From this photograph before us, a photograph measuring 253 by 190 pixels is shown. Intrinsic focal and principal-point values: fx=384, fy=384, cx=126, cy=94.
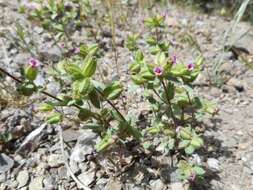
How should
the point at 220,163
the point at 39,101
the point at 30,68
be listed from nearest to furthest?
the point at 30,68, the point at 220,163, the point at 39,101

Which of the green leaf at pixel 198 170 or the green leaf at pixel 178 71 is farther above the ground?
the green leaf at pixel 178 71

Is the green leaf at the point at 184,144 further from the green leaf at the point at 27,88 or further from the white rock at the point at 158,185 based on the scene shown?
the green leaf at the point at 27,88

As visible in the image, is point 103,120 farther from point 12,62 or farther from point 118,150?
point 12,62

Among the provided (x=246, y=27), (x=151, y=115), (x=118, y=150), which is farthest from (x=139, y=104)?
(x=246, y=27)

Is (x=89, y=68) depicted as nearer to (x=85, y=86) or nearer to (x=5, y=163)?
(x=85, y=86)

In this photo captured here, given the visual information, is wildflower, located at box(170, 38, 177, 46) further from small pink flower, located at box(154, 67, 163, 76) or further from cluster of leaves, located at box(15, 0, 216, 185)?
small pink flower, located at box(154, 67, 163, 76)

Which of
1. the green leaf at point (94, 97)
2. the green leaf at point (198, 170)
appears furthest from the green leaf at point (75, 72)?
the green leaf at point (198, 170)

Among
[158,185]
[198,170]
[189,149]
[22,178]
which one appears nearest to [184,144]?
[189,149]

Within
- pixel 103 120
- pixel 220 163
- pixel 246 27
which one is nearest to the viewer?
pixel 103 120
